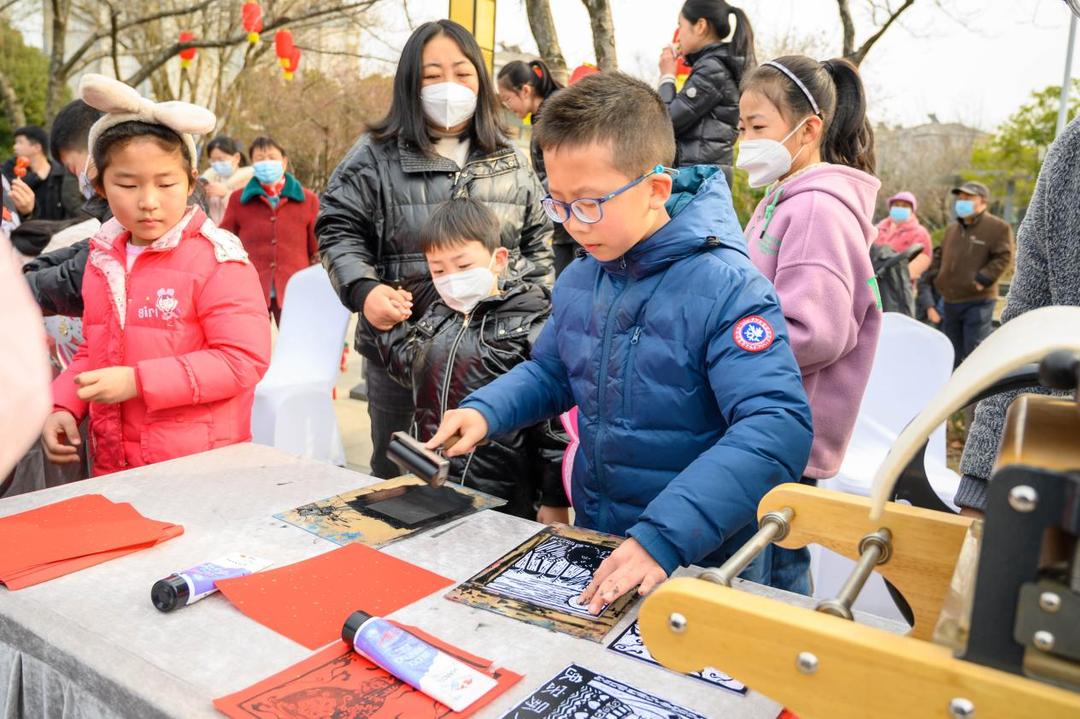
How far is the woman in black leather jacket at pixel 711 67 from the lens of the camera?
3787mm

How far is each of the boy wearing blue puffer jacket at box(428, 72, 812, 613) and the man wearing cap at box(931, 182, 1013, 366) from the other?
20.2 feet

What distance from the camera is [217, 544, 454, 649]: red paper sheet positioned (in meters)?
1.18

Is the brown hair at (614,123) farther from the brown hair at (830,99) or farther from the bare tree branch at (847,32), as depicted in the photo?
the bare tree branch at (847,32)

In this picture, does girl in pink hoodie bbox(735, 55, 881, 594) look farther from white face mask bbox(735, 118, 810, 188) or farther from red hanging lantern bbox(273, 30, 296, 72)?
red hanging lantern bbox(273, 30, 296, 72)

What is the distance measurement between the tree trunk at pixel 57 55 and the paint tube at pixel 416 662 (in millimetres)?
12744

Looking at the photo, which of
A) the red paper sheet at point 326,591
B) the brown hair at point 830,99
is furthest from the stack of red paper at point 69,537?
the brown hair at point 830,99

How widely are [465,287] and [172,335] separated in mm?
769

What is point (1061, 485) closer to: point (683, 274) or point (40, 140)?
point (683, 274)

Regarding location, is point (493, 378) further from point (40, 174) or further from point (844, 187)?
point (40, 174)

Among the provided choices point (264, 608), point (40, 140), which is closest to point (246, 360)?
point (264, 608)

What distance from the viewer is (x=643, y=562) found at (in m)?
1.17

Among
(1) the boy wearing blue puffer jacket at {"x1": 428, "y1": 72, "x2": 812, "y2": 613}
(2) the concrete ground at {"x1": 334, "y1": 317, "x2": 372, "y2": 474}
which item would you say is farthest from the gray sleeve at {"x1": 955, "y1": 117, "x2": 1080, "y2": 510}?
(2) the concrete ground at {"x1": 334, "y1": 317, "x2": 372, "y2": 474}

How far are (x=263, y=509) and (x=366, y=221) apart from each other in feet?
3.93

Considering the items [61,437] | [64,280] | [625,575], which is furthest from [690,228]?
[64,280]
